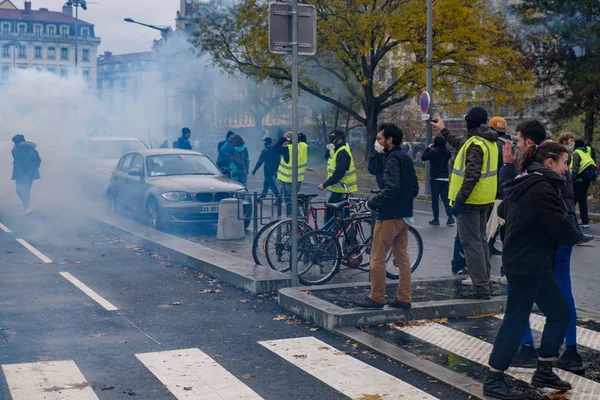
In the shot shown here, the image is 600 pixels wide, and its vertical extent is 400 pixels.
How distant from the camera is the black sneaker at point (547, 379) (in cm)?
550

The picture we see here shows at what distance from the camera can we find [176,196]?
1457 cm

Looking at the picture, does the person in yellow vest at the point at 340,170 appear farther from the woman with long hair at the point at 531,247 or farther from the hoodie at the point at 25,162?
the hoodie at the point at 25,162

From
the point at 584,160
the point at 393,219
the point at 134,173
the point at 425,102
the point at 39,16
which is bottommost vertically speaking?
the point at 393,219

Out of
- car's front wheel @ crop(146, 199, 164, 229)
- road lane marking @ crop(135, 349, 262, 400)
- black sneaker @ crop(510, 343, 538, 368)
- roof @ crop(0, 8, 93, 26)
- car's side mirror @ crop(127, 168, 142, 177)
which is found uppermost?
roof @ crop(0, 8, 93, 26)

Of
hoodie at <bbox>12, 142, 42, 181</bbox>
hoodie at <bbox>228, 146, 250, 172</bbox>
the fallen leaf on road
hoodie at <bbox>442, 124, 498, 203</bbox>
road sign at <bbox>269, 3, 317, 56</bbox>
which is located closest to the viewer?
the fallen leaf on road

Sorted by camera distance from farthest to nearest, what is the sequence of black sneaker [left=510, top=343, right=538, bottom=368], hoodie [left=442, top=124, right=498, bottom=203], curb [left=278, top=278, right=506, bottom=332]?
hoodie [left=442, top=124, right=498, bottom=203] → curb [left=278, top=278, right=506, bottom=332] → black sneaker [left=510, top=343, right=538, bottom=368]

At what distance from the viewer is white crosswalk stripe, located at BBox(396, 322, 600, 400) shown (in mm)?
5500

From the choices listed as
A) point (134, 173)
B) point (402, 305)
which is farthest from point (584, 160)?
point (402, 305)

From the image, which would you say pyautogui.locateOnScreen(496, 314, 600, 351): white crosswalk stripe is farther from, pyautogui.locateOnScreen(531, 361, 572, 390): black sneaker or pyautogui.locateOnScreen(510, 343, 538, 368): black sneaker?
pyautogui.locateOnScreen(531, 361, 572, 390): black sneaker

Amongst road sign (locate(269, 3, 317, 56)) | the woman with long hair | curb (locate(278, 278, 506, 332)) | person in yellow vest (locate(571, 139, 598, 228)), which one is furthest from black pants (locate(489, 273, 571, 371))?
person in yellow vest (locate(571, 139, 598, 228))

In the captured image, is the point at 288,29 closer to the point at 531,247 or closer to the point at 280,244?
the point at 280,244

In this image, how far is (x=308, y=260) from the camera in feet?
31.4

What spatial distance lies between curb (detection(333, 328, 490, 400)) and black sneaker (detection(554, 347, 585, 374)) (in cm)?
76

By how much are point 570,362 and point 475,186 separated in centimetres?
249
